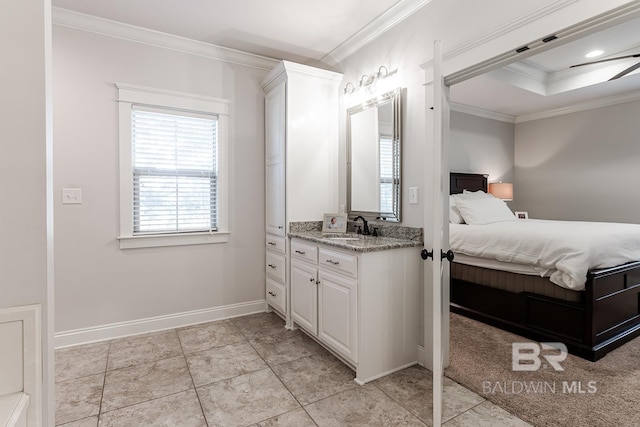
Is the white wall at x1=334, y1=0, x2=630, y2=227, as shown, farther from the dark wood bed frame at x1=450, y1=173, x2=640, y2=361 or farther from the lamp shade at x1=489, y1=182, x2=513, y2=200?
the lamp shade at x1=489, y1=182, x2=513, y2=200

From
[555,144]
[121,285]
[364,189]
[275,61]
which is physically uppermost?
[275,61]

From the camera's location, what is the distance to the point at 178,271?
3.10 metres

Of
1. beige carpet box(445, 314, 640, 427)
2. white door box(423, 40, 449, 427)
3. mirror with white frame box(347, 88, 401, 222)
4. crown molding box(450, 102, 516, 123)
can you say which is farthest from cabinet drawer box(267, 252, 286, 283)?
crown molding box(450, 102, 516, 123)

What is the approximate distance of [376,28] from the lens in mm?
2709

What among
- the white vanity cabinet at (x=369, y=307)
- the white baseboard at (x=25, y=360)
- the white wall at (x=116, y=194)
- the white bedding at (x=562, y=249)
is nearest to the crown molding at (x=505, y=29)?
the white vanity cabinet at (x=369, y=307)

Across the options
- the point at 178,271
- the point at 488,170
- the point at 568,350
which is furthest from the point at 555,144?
the point at 178,271

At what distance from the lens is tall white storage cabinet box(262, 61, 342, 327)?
3029 millimetres

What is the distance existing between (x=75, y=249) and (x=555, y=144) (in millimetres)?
6849

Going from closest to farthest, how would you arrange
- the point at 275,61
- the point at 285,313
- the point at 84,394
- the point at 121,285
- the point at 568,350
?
the point at 84,394, the point at 568,350, the point at 121,285, the point at 285,313, the point at 275,61

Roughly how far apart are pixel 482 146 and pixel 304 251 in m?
4.27

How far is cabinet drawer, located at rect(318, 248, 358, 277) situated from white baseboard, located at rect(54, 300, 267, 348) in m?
1.32

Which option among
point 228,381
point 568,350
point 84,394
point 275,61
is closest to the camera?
point 84,394

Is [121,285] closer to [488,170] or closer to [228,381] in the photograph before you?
[228,381]

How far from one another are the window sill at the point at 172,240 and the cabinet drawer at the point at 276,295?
650 millimetres
